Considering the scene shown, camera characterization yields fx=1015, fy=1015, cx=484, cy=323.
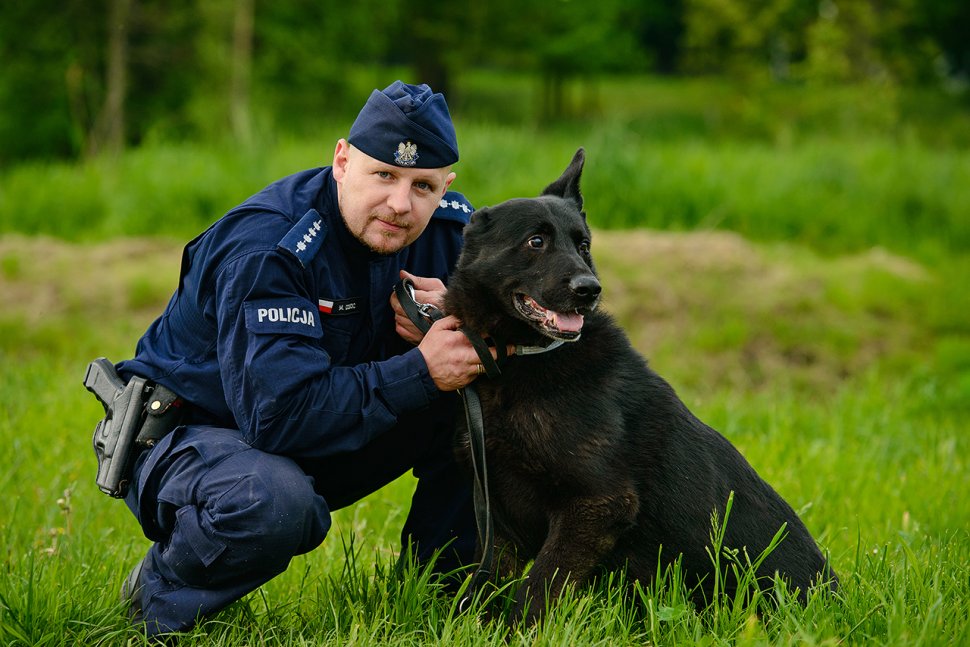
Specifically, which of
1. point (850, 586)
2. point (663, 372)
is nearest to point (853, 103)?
point (663, 372)

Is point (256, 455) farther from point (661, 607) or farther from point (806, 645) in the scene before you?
point (806, 645)

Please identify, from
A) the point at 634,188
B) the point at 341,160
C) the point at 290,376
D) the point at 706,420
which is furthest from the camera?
the point at 634,188

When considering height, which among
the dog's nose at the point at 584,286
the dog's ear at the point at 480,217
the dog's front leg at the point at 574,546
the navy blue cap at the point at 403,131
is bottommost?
the dog's front leg at the point at 574,546

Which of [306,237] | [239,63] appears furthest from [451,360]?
[239,63]

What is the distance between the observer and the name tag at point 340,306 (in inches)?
128

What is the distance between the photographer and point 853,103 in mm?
16250

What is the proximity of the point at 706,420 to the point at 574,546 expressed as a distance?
282 centimetres

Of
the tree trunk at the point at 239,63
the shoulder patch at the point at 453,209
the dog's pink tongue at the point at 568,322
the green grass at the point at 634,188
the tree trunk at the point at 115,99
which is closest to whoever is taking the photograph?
the dog's pink tongue at the point at 568,322

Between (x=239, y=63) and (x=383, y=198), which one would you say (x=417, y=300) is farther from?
(x=239, y=63)

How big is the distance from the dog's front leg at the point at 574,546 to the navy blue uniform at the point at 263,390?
574 millimetres

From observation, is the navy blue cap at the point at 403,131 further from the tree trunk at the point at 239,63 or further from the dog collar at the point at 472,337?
the tree trunk at the point at 239,63

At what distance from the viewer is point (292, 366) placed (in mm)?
2939

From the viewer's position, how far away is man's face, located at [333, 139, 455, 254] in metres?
3.21

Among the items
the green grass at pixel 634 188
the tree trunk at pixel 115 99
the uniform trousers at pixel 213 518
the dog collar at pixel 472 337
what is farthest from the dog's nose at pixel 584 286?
the tree trunk at pixel 115 99
